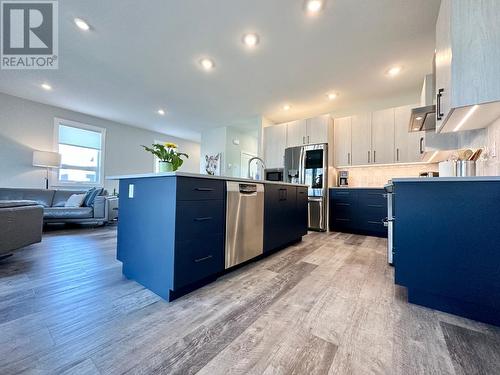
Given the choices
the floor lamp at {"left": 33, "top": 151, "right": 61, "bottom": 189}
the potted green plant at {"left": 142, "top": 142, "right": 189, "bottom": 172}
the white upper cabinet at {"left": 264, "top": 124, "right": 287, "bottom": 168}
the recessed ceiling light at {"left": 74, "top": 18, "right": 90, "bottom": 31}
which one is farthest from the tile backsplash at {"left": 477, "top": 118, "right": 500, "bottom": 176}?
the floor lamp at {"left": 33, "top": 151, "right": 61, "bottom": 189}

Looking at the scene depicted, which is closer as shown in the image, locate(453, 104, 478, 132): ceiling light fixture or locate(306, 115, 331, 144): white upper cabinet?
locate(453, 104, 478, 132): ceiling light fixture

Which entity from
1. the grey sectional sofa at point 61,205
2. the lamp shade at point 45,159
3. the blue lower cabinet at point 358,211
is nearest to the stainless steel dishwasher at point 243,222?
the blue lower cabinet at point 358,211

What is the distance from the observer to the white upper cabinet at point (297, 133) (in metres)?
4.36

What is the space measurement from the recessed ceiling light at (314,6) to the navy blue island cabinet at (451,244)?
6.13 feet

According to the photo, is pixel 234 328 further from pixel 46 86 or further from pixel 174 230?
pixel 46 86

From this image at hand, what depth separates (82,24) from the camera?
232cm

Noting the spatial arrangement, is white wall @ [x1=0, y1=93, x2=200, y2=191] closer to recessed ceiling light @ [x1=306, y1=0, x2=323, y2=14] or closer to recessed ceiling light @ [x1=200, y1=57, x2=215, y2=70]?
recessed ceiling light @ [x1=200, y1=57, x2=215, y2=70]

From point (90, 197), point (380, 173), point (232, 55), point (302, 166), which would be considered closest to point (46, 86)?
point (90, 197)

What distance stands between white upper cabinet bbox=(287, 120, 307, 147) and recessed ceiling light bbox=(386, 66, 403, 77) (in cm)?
159

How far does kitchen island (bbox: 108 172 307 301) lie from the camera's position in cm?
132

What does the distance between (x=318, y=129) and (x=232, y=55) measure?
223 centimetres

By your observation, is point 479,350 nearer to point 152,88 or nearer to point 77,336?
point 77,336

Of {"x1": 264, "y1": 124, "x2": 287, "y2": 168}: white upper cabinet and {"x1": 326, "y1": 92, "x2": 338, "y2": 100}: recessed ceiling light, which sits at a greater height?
{"x1": 326, "y1": 92, "x2": 338, "y2": 100}: recessed ceiling light

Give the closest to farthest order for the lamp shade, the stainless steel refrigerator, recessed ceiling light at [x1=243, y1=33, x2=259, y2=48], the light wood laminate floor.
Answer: the light wood laminate floor < recessed ceiling light at [x1=243, y1=33, x2=259, y2=48] < the stainless steel refrigerator < the lamp shade
